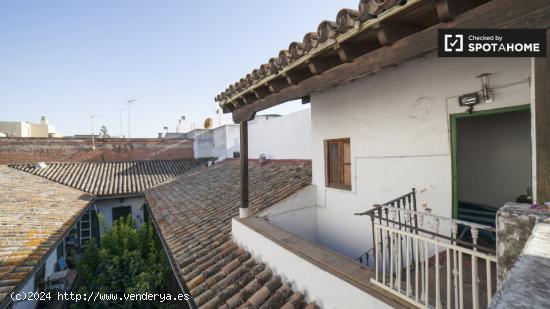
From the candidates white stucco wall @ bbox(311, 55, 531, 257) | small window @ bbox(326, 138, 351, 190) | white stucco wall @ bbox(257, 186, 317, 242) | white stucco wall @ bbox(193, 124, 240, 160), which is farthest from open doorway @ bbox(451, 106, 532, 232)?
white stucco wall @ bbox(193, 124, 240, 160)

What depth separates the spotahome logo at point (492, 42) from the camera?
1458 millimetres

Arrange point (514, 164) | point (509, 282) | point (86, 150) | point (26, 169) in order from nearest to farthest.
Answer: point (509, 282) < point (514, 164) < point (26, 169) < point (86, 150)

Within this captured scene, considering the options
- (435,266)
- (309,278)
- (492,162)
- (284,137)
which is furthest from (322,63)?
(284,137)

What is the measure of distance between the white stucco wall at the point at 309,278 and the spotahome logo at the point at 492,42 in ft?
6.64

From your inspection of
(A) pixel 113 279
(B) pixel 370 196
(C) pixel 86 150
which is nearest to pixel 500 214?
(B) pixel 370 196

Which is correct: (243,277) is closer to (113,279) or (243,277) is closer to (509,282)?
(509,282)

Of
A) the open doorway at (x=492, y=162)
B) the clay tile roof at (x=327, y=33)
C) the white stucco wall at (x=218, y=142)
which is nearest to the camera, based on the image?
the clay tile roof at (x=327, y=33)

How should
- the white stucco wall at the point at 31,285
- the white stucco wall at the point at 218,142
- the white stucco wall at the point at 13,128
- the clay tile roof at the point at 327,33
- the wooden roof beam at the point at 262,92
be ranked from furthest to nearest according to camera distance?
the white stucco wall at the point at 13,128
the white stucco wall at the point at 218,142
the white stucco wall at the point at 31,285
the wooden roof beam at the point at 262,92
the clay tile roof at the point at 327,33

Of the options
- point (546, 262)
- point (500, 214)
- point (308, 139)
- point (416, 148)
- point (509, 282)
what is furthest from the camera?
point (308, 139)

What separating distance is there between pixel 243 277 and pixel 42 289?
823 centimetres

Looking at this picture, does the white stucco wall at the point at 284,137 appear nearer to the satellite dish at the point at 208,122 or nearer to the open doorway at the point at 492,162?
the open doorway at the point at 492,162

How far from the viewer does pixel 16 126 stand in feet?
96.9

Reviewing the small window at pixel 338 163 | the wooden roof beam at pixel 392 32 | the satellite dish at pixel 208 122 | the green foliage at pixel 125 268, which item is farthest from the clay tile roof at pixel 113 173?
the wooden roof beam at pixel 392 32

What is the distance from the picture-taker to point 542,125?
4.73 feet
